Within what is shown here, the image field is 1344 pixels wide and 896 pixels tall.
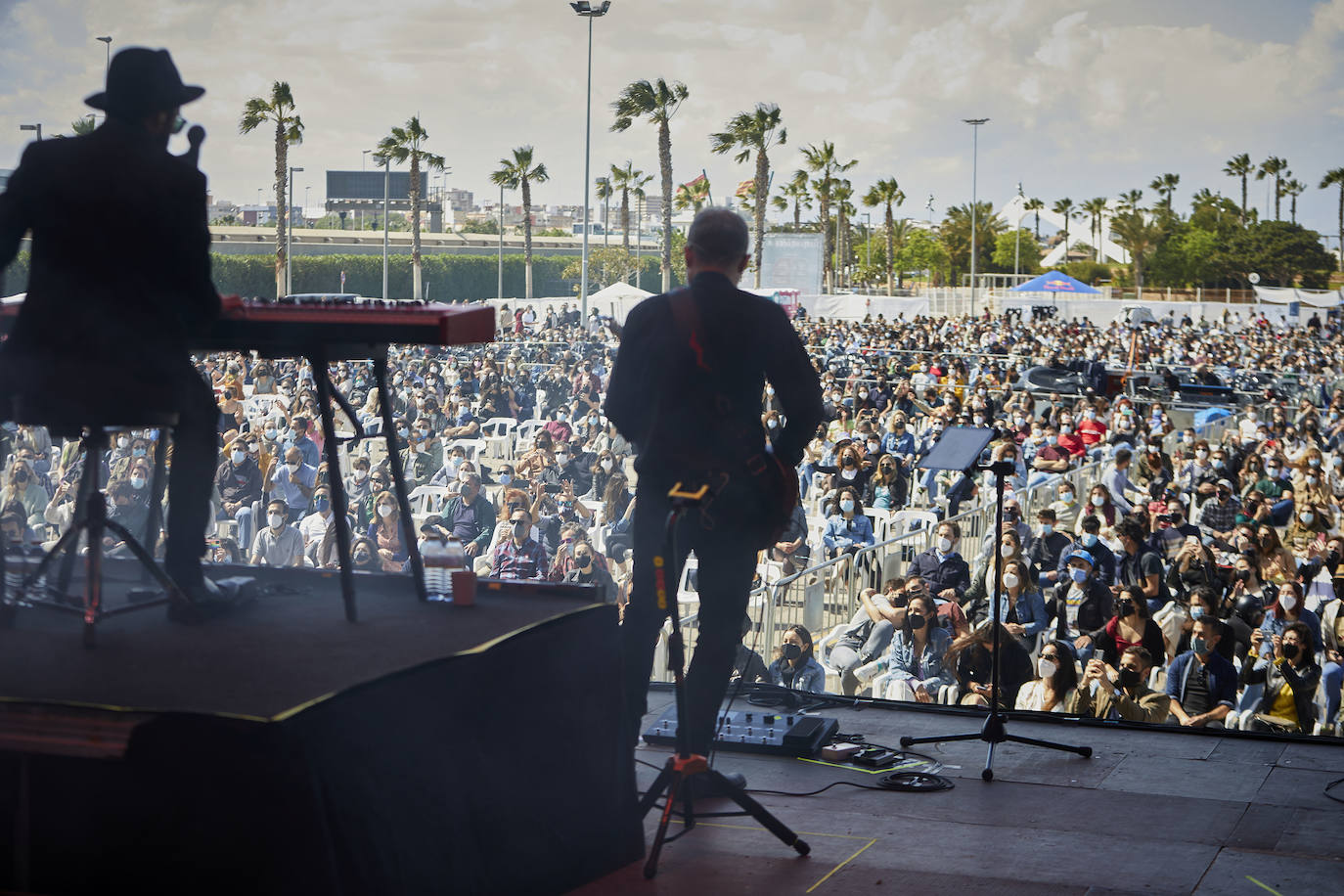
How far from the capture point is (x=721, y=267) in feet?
9.45

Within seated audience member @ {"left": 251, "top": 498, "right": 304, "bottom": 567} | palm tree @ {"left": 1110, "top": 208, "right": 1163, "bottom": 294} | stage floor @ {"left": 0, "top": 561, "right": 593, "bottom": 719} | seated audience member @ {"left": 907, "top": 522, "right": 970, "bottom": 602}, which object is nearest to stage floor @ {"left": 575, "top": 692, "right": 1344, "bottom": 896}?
stage floor @ {"left": 0, "top": 561, "right": 593, "bottom": 719}

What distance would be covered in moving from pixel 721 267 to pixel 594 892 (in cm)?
137

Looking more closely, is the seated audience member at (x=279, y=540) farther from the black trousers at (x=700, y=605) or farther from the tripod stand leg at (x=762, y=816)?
the tripod stand leg at (x=762, y=816)

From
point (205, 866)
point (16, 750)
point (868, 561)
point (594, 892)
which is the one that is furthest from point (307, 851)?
point (868, 561)

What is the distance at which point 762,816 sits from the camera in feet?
9.01

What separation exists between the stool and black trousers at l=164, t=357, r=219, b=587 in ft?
0.19

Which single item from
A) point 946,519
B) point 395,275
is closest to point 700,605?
point 946,519

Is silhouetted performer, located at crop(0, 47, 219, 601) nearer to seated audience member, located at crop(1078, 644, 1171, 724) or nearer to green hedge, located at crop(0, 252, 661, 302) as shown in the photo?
seated audience member, located at crop(1078, 644, 1171, 724)

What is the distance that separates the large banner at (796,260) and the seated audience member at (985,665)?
3132cm

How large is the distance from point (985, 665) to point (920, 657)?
0.41 m

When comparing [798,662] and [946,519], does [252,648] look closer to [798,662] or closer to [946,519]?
[798,662]

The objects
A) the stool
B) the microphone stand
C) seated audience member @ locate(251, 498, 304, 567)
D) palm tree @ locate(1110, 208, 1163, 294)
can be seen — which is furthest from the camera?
palm tree @ locate(1110, 208, 1163, 294)

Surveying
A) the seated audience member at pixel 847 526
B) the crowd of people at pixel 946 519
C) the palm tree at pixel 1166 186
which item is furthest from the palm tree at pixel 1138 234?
the seated audience member at pixel 847 526

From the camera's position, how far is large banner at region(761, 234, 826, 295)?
37281 mm
